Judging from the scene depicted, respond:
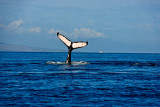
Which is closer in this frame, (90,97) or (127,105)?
(127,105)

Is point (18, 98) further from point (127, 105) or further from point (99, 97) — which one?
point (127, 105)

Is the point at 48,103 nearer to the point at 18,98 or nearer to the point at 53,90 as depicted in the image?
the point at 18,98

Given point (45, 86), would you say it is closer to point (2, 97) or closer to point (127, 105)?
point (2, 97)

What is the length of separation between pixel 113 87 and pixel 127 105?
5.26 meters

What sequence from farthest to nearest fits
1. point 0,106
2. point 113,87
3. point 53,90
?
point 113,87, point 53,90, point 0,106

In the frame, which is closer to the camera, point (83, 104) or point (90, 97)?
point (83, 104)

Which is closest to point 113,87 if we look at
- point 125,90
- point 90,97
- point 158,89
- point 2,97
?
point 125,90

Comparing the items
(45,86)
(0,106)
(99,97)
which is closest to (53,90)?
(45,86)

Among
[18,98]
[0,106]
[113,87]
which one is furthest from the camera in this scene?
[113,87]

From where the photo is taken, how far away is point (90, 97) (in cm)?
1513

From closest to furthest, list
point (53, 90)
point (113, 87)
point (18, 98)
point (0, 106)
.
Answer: point (0, 106) → point (18, 98) → point (53, 90) → point (113, 87)

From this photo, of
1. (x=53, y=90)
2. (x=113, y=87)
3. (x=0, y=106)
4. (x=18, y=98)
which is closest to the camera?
(x=0, y=106)

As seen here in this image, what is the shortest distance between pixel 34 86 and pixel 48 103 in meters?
5.33

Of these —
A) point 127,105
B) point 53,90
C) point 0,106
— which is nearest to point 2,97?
point 0,106
